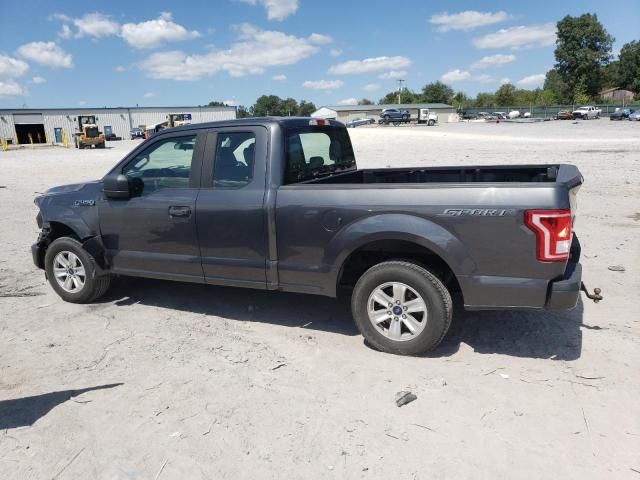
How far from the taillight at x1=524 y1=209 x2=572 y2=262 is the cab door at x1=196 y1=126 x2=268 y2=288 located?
2.13 m

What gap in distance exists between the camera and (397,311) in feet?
12.9

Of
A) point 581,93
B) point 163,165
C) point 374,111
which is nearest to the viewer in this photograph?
point 163,165

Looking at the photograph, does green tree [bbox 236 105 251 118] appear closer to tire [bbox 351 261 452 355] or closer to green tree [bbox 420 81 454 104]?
green tree [bbox 420 81 454 104]

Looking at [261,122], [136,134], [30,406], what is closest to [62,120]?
[136,134]

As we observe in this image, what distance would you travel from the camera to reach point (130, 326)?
482 centimetres

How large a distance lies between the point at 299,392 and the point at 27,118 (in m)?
78.7

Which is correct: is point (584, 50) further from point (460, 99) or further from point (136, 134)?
point (136, 134)

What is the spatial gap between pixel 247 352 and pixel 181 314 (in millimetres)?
1250

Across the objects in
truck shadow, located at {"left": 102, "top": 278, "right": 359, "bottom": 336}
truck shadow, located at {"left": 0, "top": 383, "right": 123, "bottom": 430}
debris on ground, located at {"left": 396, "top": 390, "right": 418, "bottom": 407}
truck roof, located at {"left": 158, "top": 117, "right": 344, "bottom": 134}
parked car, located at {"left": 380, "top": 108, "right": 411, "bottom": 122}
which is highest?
parked car, located at {"left": 380, "top": 108, "right": 411, "bottom": 122}

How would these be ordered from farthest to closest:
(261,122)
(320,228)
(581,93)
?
(581,93)
(261,122)
(320,228)

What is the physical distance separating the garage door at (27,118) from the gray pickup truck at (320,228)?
246ft

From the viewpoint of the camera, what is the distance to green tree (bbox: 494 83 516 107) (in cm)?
10625

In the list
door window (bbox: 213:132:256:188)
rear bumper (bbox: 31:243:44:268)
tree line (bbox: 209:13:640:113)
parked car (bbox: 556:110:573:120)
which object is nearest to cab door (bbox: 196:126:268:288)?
door window (bbox: 213:132:256:188)

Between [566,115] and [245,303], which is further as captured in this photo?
[566,115]
